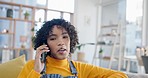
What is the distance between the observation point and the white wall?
5883 millimetres

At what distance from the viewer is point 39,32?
1.14m

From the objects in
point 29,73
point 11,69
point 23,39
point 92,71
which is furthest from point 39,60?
point 23,39

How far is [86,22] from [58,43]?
5.00 m

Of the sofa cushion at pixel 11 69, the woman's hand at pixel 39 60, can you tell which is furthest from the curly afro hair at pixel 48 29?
the sofa cushion at pixel 11 69

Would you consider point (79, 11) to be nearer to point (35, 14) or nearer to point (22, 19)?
point (35, 14)

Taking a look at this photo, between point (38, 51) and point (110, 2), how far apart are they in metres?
4.97

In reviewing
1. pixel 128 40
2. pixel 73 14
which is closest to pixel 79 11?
pixel 73 14

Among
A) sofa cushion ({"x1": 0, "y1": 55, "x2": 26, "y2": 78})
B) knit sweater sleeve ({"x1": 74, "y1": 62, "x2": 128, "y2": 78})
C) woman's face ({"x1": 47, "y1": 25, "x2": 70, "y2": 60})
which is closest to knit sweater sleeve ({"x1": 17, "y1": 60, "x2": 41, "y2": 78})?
woman's face ({"x1": 47, "y1": 25, "x2": 70, "y2": 60})

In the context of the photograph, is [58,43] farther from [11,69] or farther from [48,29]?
[11,69]

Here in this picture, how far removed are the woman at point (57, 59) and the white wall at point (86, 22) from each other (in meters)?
4.70

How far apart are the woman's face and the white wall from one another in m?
4.77

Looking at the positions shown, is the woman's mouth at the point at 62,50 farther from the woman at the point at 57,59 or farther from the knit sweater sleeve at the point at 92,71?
the knit sweater sleeve at the point at 92,71

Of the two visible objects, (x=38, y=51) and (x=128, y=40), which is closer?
(x=38, y=51)

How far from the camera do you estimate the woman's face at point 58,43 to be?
1.04m
